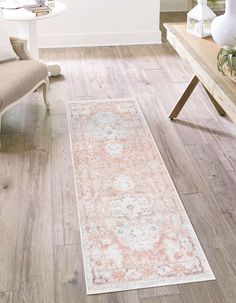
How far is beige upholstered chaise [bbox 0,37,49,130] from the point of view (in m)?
3.01

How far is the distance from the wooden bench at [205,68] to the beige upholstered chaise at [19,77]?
920mm

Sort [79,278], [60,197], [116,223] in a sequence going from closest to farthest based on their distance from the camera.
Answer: [79,278] < [116,223] < [60,197]

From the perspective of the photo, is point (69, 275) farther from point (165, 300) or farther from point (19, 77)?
point (19, 77)

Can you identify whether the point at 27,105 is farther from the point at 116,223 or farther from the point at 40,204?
the point at 116,223

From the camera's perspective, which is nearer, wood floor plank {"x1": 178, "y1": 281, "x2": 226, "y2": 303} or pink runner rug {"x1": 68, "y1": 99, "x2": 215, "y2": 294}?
wood floor plank {"x1": 178, "y1": 281, "x2": 226, "y2": 303}

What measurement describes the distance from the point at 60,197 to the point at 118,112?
1123mm

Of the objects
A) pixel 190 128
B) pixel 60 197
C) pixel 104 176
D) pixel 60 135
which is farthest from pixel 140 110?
pixel 60 197

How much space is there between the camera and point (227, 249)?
2.18 meters

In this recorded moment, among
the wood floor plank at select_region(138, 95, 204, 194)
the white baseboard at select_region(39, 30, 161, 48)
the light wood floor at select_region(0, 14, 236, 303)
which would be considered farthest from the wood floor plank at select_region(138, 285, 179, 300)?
the white baseboard at select_region(39, 30, 161, 48)

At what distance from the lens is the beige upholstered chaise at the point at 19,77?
3.01 metres

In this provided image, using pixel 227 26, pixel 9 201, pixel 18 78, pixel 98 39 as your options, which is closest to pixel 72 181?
pixel 9 201

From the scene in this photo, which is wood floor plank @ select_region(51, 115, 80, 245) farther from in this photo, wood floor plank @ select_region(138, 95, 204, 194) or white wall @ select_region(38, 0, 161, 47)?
white wall @ select_region(38, 0, 161, 47)

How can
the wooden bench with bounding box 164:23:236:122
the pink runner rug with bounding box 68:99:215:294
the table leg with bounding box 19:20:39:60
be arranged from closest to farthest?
the pink runner rug with bounding box 68:99:215:294, the wooden bench with bounding box 164:23:236:122, the table leg with bounding box 19:20:39:60

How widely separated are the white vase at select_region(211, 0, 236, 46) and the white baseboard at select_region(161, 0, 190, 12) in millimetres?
3778
